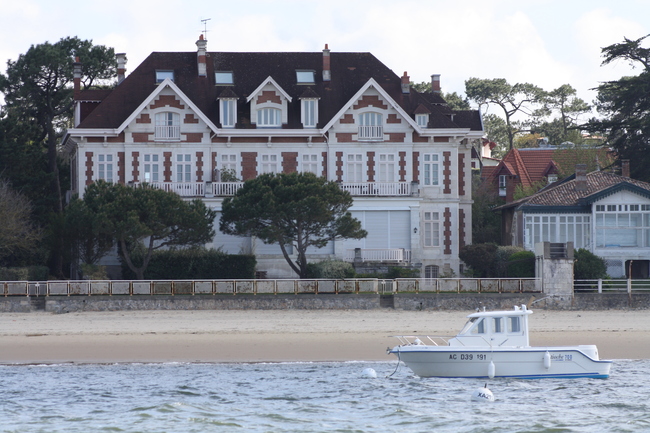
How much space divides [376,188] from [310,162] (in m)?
3.90

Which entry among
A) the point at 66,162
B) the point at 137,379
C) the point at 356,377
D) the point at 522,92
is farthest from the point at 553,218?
the point at 522,92

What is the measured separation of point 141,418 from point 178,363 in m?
6.01

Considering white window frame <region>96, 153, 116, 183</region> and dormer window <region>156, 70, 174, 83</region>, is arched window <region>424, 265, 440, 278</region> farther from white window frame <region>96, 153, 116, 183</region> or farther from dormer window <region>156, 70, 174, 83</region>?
dormer window <region>156, 70, 174, 83</region>

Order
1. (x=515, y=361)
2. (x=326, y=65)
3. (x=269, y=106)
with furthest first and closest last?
(x=326, y=65), (x=269, y=106), (x=515, y=361)

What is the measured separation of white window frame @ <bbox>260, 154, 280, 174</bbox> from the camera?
49812mm

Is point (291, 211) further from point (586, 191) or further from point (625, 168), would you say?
point (625, 168)

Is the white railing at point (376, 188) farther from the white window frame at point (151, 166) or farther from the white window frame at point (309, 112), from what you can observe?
the white window frame at point (151, 166)

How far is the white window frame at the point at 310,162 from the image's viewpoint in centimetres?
5000

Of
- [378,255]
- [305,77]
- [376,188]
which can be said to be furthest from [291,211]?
[305,77]

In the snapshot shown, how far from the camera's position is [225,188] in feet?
159

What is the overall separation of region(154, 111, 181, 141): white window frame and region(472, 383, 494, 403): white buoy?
92.0 ft

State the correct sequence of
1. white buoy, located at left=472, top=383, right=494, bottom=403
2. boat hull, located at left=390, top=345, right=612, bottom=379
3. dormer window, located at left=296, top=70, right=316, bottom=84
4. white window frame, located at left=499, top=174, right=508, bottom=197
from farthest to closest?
white window frame, located at left=499, top=174, right=508, bottom=197, dormer window, located at left=296, top=70, right=316, bottom=84, boat hull, located at left=390, top=345, right=612, bottom=379, white buoy, located at left=472, top=383, right=494, bottom=403

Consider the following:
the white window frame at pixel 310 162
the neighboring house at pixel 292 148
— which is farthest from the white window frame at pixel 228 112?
the white window frame at pixel 310 162

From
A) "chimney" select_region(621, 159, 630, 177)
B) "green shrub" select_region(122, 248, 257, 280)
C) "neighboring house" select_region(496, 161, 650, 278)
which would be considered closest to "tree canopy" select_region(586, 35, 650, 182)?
"chimney" select_region(621, 159, 630, 177)
